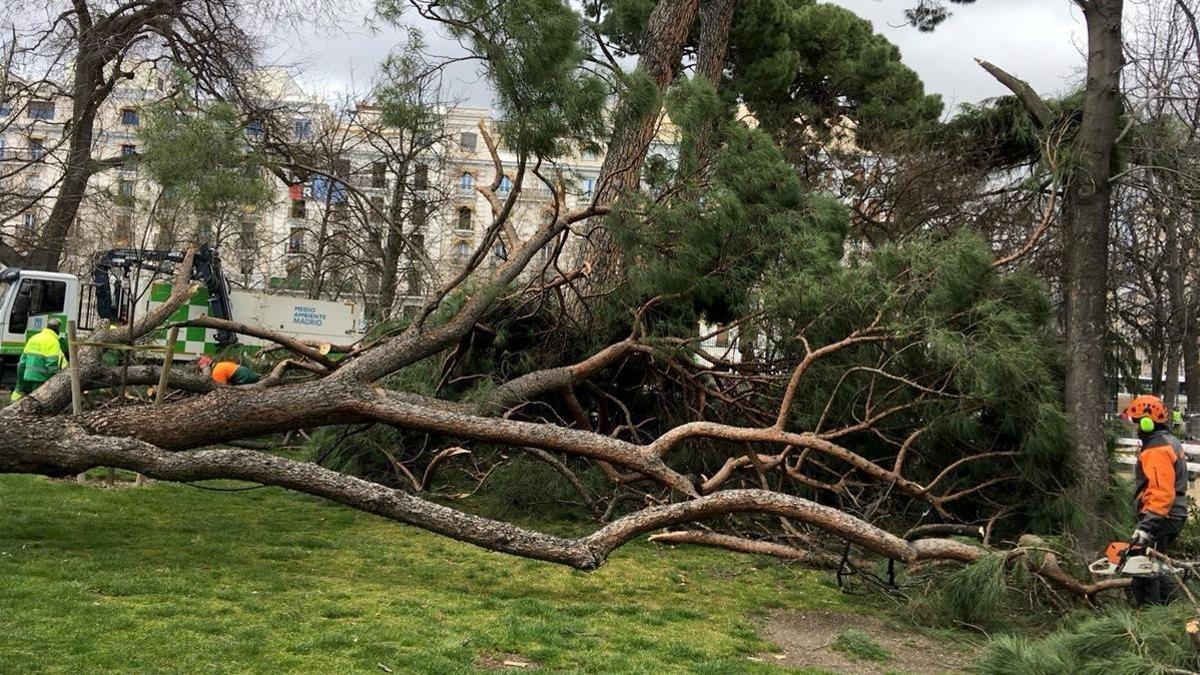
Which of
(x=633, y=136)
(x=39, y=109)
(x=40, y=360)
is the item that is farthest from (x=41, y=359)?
(x=633, y=136)

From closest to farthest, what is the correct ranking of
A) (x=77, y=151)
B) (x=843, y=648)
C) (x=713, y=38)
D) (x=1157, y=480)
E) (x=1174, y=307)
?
1. (x=843, y=648)
2. (x=1157, y=480)
3. (x=713, y=38)
4. (x=77, y=151)
5. (x=1174, y=307)

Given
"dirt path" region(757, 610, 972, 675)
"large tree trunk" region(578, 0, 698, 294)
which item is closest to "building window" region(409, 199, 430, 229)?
"large tree trunk" region(578, 0, 698, 294)

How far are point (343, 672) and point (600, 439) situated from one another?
2816mm

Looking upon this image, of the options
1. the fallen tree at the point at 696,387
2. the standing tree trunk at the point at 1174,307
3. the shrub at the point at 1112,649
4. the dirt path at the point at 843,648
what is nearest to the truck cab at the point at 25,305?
the fallen tree at the point at 696,387

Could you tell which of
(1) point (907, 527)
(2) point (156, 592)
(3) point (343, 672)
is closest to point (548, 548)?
(3) point (343, 672)

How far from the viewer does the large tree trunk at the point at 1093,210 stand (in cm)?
688

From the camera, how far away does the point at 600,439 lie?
250 inches

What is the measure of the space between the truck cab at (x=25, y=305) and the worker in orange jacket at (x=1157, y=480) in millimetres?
15246

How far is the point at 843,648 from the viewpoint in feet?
15.8

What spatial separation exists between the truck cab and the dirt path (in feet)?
46.1

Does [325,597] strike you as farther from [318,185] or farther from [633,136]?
[318,185]

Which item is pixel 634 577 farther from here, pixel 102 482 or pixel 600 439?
pixel 102 482

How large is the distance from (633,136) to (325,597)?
4.46 m

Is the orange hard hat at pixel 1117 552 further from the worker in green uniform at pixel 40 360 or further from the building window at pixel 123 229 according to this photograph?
the building window at pixel 123 229
